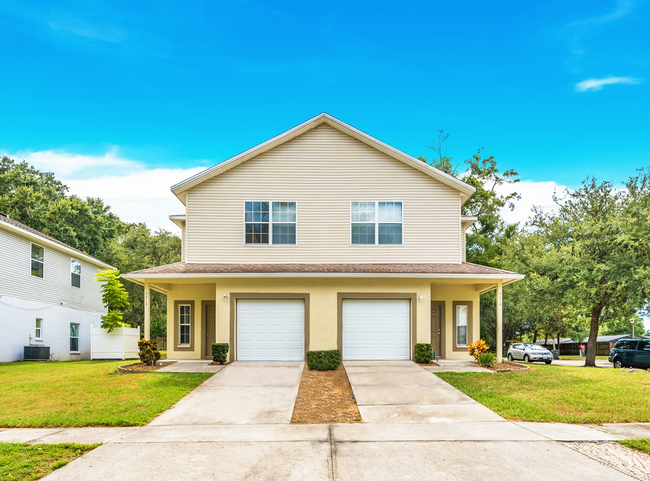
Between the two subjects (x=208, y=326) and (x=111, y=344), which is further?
(x=111, y=344)

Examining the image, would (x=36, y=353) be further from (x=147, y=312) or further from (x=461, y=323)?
(x=461, y=323)

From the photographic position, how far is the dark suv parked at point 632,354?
21406 millimetres

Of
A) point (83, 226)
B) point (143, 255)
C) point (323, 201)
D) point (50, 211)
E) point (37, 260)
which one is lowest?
point (37, 260)

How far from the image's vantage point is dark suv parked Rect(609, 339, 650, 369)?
70.2ft

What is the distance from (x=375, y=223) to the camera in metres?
18.1

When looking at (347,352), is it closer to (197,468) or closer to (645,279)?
(197,468)

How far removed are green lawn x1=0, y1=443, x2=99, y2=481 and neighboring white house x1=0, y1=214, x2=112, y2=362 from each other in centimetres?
1532

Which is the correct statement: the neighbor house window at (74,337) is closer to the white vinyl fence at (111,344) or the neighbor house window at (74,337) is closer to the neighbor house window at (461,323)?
the white vinyl fence at (111,344)

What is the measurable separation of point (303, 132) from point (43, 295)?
1506 centimetres

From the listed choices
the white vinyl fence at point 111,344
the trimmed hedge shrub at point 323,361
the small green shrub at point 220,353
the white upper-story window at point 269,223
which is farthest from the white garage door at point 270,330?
the white vinyl fence at point 111,344

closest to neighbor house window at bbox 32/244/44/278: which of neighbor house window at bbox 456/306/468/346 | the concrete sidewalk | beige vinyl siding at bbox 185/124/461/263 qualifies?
beige vinyl siding at bbox 185/124/461/263

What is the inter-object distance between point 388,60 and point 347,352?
13461mm

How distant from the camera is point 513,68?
22.8m

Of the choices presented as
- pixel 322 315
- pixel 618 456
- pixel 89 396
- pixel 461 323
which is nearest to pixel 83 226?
pixel 322 315
